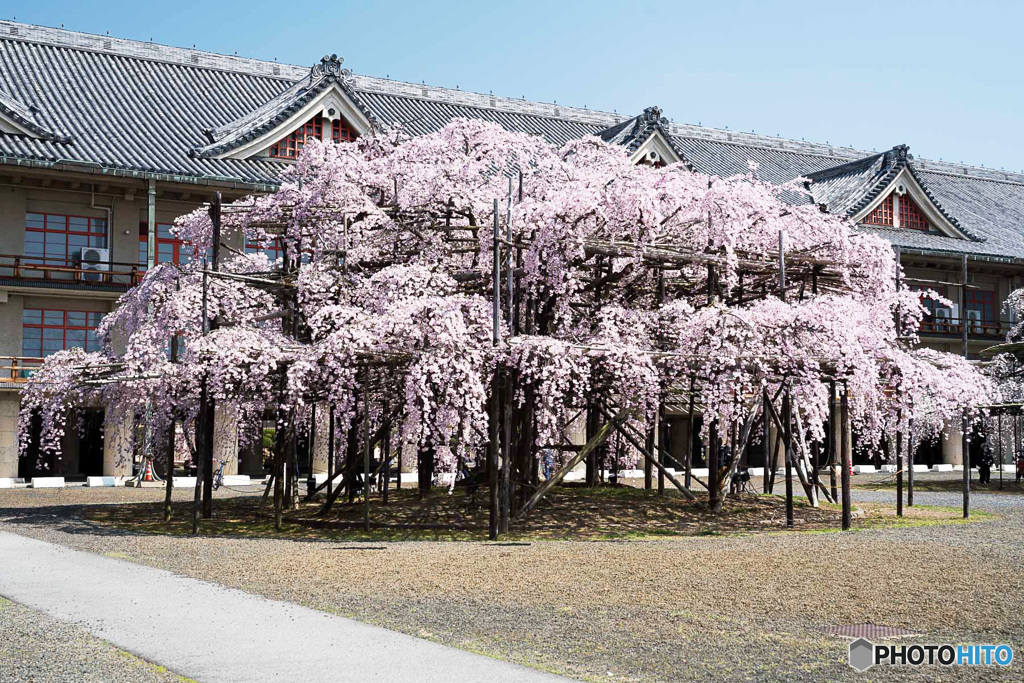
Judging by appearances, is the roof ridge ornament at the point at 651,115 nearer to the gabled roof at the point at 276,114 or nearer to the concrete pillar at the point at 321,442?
the gabled roof at the point at 276,114

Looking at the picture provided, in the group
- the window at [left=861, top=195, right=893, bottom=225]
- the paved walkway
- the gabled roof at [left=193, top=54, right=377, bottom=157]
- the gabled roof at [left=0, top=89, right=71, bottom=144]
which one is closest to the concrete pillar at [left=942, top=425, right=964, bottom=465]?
the window at [left=861, top=195, right=893, bottom=225]

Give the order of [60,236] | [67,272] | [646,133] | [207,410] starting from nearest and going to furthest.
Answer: [207,410] → [67,272] → [60,236] → [646,133]

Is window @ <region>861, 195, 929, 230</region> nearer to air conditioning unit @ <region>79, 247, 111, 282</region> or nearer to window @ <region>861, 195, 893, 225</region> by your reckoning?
window @ <region>861, 195, 893, 225</region>

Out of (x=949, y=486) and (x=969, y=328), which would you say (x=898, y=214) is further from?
(x=949, y=486)

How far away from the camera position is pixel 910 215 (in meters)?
48.4

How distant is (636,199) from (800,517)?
24.3 feet

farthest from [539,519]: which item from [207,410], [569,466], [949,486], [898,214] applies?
[898,214]

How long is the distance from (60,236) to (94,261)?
1.94 meters

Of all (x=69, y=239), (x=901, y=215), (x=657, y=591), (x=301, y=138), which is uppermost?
(x=301, y=138)

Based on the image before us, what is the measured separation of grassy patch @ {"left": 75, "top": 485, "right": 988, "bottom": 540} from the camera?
19484mm

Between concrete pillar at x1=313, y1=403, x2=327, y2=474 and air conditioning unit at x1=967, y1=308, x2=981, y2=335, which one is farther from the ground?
air conditioning unit at x1=967, y1=308, x2=981, y2=335

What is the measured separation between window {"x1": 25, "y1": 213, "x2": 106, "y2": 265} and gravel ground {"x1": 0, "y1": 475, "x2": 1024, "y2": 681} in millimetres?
18485

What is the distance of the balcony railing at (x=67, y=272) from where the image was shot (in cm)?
3447

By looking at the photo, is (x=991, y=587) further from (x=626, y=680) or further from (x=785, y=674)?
(x=626, y=680)
